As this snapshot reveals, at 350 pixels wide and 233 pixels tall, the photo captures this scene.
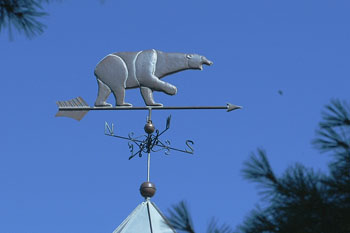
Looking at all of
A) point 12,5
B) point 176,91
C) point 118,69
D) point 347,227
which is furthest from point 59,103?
point 347,227

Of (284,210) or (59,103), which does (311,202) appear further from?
(59,103)

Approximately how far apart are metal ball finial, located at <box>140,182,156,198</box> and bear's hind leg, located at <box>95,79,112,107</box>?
50.8 inches

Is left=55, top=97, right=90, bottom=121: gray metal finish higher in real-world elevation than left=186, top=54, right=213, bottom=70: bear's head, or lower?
lower

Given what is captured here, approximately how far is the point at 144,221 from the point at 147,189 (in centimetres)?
47

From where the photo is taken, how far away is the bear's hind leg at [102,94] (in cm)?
934

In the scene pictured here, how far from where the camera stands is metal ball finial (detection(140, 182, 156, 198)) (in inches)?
392

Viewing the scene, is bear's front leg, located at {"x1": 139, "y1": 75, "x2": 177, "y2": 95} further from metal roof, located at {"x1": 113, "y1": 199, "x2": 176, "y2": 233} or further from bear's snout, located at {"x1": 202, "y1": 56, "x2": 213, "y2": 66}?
metal roof, located at {"x1": 113, "y1": 199, "x2": 176, "y2": 233}

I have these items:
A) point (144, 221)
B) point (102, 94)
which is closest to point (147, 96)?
point (102, 94)

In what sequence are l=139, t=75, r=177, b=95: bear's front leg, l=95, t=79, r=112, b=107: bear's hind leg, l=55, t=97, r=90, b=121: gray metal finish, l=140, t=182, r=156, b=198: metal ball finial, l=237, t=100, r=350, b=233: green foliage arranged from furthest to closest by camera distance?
l=140, t=182, r=156, b=198: metal ball finial, l=55, t=97, r=90, b=121: gray metal finish, l=95, t=79, r=112, b=107: bear's hind leg, l=139, t=75, r=177, b=95: bear's front leg, l=237, t=100, r=350, b=233: green foliage

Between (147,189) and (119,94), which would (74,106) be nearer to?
(119,94)

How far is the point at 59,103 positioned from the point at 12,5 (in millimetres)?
5643

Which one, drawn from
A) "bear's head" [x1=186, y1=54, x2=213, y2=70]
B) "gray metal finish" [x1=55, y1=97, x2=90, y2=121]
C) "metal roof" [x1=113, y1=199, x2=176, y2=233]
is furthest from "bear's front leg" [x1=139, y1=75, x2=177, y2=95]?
"metal roof" [x1=113, y1=199, x2=176, y2=233]

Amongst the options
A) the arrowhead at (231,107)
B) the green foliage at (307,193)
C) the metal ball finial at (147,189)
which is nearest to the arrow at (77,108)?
the arrowhead at (231,107)

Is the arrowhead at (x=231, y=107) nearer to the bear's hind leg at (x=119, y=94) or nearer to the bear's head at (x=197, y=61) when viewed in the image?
the bear's head at (x=197, y=61)
